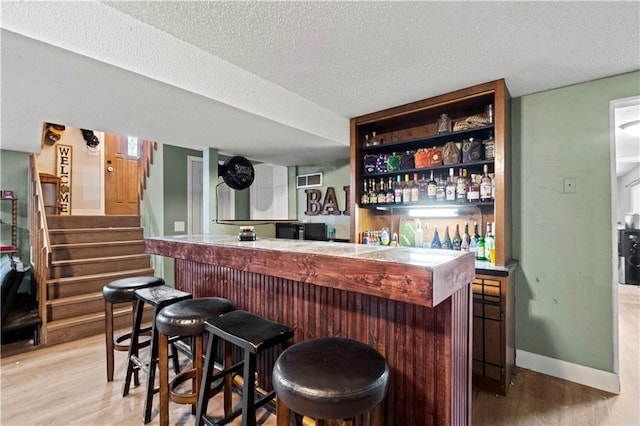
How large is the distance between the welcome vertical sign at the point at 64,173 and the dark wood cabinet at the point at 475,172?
5.63 metres

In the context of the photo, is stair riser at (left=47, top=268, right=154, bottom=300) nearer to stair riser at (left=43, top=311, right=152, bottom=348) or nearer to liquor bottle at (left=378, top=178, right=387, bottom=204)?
stair riser at (left=43, top=311, right=152, bottom=348)

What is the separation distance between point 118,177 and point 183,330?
5.90 m

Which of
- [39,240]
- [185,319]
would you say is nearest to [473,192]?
[185,319]

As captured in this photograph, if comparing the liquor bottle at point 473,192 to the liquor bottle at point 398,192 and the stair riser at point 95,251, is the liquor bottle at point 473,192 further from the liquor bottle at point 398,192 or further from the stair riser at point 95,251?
the stair riser at point 95,251

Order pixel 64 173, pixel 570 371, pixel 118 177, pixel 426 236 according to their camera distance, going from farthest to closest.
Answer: pixel 118 177 < pixel 64 173 < pixel 426 236 < pixel 570 371

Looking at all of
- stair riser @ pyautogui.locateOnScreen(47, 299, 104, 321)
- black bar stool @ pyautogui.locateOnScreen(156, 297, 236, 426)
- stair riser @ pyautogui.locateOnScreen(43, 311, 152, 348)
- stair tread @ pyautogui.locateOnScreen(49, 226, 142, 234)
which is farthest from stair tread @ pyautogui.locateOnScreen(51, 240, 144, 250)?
black bar stool @ pyautogui.locateOnScreen(156, 297, 236, 426)

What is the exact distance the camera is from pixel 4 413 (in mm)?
1939

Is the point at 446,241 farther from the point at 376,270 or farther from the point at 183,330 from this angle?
the point at 183,330

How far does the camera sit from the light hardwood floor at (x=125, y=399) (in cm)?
189

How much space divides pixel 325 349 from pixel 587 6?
2145mm

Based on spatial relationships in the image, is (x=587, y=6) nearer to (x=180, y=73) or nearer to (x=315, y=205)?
(x=180, y=73)

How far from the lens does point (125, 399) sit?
208cm

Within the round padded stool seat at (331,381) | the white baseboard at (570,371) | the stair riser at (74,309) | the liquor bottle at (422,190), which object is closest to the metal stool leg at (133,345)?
the round padded stool seat at (331,381)

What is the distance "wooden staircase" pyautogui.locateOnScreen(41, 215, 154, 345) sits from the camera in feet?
10.5
